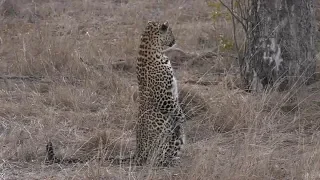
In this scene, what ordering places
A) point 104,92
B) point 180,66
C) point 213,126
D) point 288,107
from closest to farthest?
point 213,126 < point 288,107 < point 104,92 < point 180,66

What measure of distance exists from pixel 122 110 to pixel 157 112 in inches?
58.4

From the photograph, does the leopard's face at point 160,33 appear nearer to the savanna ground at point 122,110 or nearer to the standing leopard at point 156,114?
the standing leopard at point 156,114

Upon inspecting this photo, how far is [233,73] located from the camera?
365 inches

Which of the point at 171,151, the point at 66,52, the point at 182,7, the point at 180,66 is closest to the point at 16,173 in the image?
the point at 171,151

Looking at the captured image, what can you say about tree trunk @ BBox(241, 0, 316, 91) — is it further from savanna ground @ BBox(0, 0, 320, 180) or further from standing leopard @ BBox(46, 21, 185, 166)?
standing leopard @ BBox(46, 21, 185, 166)

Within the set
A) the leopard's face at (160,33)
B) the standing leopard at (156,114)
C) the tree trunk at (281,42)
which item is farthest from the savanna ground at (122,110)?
the leopard's face at (160,33)

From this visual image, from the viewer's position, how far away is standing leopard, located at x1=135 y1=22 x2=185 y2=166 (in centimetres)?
603

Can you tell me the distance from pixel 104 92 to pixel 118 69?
1.15m

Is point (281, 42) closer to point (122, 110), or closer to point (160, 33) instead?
point (122, 110)

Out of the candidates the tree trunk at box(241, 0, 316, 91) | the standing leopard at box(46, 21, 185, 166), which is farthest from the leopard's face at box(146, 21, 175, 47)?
the tree trunk at box(241, 0, 316, 91)

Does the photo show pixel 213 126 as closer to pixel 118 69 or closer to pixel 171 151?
pixel 171 151

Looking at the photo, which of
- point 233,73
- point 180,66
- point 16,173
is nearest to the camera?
point 16,173

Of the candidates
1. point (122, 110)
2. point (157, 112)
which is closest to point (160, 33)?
point (157, 112)

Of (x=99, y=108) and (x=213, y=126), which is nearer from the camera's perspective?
(x=213, y=126)
